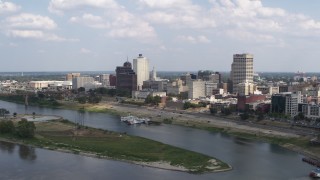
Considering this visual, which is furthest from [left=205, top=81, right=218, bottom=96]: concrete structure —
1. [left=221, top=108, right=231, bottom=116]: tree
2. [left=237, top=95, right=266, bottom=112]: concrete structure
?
[left=221, top=108, right=231, bottom=116]: tree

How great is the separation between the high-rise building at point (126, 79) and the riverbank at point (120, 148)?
4577cm

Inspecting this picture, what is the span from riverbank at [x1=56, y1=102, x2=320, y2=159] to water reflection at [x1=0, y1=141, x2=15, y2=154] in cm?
1741

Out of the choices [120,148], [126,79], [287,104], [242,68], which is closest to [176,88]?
[242,68]

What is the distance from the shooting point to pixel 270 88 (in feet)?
233

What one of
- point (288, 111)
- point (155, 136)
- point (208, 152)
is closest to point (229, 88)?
point (288, 111)

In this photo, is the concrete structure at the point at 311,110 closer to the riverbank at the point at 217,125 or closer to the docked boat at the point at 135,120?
the riverbank at the point at 217,125

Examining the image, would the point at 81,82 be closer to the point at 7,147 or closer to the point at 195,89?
the point at 195,89

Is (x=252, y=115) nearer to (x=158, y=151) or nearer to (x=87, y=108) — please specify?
(x=158, y=151)

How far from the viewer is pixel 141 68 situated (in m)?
92.1

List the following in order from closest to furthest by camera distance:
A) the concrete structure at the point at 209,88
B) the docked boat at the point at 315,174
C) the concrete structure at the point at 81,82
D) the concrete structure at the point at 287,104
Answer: the docked boat at the point at 315,174 → the concrete structure at the point at 287,104 → the concrete structure at the point at 209,88 → the concrete structure at the point at 81,82

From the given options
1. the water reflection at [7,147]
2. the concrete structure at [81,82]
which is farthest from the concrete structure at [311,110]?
the concrete structure at [81,82]

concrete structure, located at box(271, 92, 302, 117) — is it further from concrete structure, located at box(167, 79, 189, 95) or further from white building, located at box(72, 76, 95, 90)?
white building, located at box(72, 76, 95, 90)

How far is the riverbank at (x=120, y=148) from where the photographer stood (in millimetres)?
25094

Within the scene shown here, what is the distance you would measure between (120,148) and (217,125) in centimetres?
1459
